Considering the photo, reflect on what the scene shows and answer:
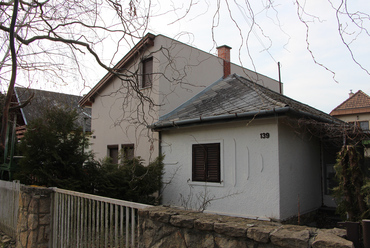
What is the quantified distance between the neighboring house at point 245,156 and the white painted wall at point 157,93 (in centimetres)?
71

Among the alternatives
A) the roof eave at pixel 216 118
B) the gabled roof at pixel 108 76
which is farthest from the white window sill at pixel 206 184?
the gabled roof at pixel 108 76

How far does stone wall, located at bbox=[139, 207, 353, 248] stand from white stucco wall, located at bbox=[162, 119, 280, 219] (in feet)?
11.5

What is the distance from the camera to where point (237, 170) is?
762 cm

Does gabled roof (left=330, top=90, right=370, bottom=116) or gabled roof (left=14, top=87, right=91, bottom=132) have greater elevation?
gabled roof (left=330, top=90, right=370, bottom=116)

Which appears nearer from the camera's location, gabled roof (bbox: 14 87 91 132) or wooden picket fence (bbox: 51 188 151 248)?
wooden picket fence (bbox: 51 188 151 248)

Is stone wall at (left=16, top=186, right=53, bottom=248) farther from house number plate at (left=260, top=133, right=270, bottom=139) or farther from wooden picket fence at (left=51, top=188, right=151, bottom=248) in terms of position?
house number plate at (left=260, top=133, right=270, bottom=139)

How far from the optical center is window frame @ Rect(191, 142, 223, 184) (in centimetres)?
802

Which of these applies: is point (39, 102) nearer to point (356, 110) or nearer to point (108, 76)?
point (108, 76)

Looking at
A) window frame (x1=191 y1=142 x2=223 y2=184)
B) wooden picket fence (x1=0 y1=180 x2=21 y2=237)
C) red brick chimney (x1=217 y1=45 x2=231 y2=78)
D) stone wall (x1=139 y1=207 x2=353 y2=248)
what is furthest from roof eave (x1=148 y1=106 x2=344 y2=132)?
red brick chimney (x1=217 y1=45 x2=231 y2=78)

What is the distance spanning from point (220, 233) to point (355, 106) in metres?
21.7

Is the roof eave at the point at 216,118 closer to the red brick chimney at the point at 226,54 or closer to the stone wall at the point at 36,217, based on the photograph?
the stone wall at the point at 36,217

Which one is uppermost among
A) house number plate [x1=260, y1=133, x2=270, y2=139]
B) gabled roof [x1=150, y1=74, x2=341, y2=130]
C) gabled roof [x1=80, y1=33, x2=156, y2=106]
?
gabled roof [x1=80, y1=33, x2=156, y2=106]

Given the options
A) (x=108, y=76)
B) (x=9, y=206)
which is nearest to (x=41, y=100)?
(x=108, y=76)

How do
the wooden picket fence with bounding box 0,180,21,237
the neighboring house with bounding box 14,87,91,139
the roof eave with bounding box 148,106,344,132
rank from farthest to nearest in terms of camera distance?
the neighboring house with bounding box 14,87,91,139 < the roof eave with bounding box 148,106,344,132 < the wooden picket fence with bounding box 0,180,21,237
